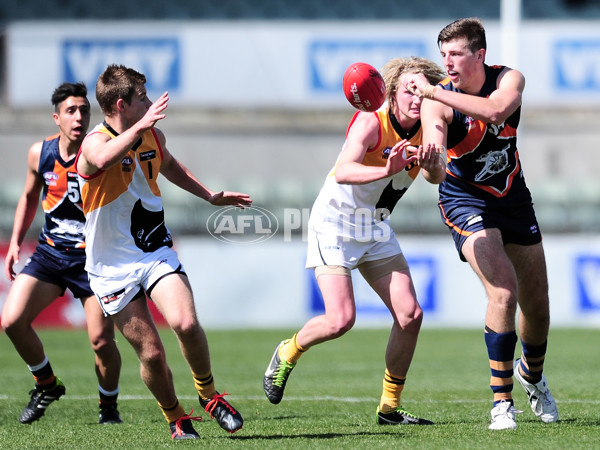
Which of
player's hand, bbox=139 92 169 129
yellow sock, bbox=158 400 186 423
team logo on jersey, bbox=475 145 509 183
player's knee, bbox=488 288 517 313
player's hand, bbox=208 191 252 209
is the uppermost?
player's hand, bbox=139 92 169 129

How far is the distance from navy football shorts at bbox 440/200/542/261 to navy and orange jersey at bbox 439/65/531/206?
0.05m

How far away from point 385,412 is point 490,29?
520 inches

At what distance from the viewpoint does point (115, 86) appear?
5207 millimetres

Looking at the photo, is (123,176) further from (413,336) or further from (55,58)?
(55,58)

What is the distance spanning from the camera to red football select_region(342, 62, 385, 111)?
5.51m

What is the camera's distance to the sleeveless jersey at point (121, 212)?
5285 millimetres

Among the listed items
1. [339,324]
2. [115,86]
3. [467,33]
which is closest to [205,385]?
[339,324]

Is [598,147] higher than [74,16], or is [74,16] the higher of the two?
[74,16]

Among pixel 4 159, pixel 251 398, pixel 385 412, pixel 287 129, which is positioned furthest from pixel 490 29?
pixel 385 412

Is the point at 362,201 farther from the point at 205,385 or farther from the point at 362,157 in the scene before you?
the point at 205,385

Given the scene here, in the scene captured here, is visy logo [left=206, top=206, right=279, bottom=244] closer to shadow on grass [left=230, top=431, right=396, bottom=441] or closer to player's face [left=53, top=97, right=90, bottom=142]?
player's face [left=53, top=97, right=90, bottom=142]

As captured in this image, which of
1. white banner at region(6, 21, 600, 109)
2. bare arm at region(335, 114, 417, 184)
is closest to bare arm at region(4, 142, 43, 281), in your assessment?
bare arm at region(335, 114, 417, 184)

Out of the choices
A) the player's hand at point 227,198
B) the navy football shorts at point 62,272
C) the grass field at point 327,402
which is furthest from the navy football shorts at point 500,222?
the navy football shorts at point 62,272

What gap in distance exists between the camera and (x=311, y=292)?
15023 mm
